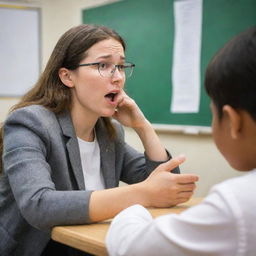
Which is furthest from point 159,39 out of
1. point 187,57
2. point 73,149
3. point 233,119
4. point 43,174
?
point 233,119

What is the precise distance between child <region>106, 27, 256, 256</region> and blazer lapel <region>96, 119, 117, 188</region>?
2.77 feet

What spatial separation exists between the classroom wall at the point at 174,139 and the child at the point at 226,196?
1996mm

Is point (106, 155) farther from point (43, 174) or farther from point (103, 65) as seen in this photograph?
point (43, 174)

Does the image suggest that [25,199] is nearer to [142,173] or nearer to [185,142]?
[142,173]

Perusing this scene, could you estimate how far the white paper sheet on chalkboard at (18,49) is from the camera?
4.20 metres

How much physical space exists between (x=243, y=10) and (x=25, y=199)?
206 centimetres

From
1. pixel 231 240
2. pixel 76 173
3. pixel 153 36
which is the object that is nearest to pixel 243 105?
pixel 231 240

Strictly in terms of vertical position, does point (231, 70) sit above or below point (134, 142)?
above

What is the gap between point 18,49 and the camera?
426cm

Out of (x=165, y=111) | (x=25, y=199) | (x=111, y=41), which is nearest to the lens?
(x=25, y=199)

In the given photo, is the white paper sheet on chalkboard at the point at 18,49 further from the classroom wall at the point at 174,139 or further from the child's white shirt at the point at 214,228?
the child's white shirt at the point at 214,228

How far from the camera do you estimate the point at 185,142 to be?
3252mm

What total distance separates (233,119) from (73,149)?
2.94 ft

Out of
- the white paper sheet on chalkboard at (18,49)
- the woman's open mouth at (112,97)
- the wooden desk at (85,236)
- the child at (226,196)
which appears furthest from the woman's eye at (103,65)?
the white paper sheet on chalkboard at (18,49)
